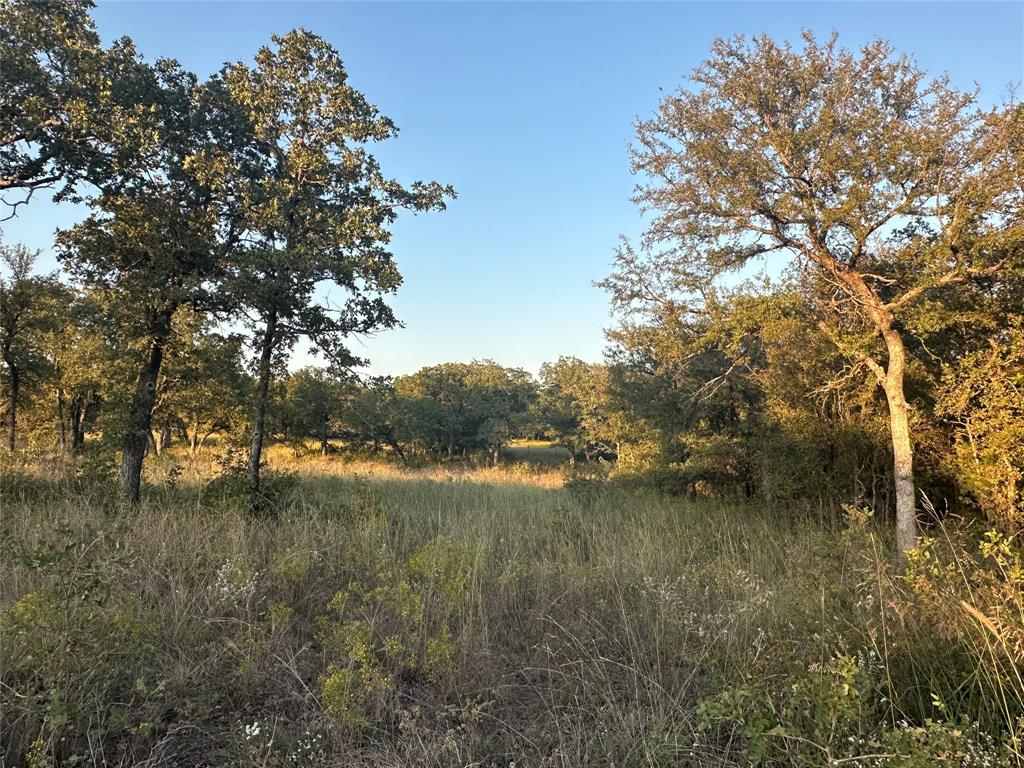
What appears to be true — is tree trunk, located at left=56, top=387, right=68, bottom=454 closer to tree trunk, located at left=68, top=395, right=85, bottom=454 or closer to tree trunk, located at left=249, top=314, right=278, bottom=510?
tree trunk, located at left=68, top=395, right=85, bottom=454

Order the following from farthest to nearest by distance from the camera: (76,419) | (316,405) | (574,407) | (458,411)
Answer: (458,411), (574,407), (316,405), (76,419)

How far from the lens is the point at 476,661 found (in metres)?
3.34

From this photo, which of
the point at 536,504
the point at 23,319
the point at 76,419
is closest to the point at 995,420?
the point at 536,504

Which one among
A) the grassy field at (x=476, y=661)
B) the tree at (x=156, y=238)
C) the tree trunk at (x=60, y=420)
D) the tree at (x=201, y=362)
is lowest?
the grassy field at (x=476, y=661)

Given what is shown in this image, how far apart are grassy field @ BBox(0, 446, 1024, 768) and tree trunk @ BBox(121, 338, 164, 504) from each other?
402 cm

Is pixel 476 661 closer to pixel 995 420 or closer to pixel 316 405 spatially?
pixel 995 420

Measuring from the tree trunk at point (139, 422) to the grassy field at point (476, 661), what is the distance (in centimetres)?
402

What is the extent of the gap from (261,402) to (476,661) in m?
7.47

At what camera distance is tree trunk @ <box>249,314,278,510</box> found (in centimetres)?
930

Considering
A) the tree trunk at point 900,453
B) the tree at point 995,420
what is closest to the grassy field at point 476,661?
the tree trunk at point 900,453

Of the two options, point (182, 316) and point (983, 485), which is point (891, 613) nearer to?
point (983, 485)

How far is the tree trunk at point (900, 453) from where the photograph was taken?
7.37 m

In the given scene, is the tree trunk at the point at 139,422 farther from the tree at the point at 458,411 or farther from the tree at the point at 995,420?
the tree at the point at 458,411

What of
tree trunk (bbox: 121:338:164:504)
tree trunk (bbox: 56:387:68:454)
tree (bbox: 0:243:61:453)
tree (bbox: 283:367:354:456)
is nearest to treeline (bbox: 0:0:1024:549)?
tree trunk (bbox: 121:338:164:504)
